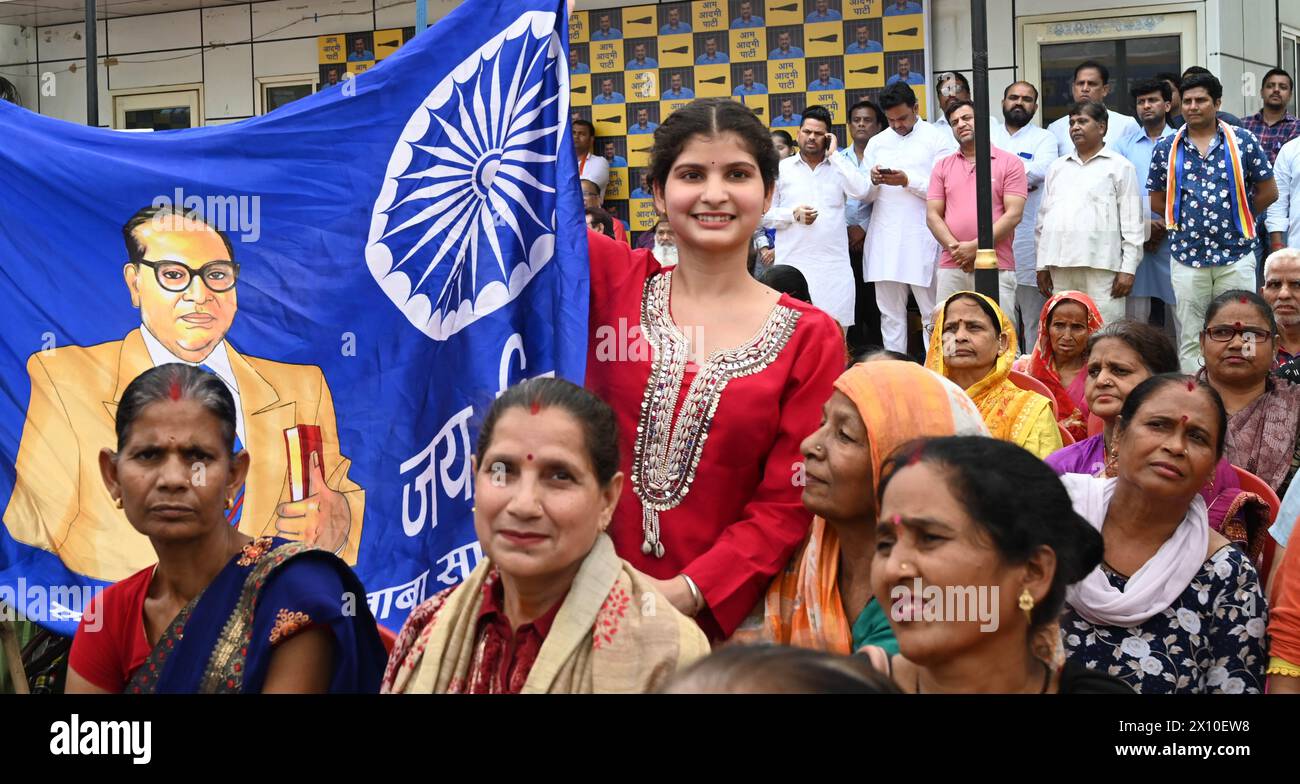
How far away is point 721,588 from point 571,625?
1.46ft

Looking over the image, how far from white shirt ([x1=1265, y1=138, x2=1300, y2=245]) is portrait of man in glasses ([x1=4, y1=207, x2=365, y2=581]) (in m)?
7.11

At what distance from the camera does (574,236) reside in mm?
3377

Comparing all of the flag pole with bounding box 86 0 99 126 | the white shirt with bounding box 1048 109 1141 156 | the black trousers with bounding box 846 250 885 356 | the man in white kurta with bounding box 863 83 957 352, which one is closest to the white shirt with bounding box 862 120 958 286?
the man in white kurta with bounding box 863 83 957 352

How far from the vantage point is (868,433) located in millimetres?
2666

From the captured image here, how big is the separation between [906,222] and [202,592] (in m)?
7.05

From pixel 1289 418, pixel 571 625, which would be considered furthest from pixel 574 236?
pixel 1289 418

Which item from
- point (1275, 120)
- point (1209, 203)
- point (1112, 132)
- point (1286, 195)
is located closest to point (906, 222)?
point (1112, 132)

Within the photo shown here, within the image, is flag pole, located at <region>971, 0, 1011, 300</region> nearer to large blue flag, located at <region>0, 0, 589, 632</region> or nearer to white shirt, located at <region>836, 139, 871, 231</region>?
white shirt, located at <region>836, 139, 871, 231</region>

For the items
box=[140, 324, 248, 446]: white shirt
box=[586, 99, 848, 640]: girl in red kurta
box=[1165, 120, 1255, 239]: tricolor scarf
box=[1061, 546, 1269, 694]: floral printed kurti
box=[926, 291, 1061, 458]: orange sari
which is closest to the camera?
box=[586, 99, 848, 640]: girl in red kurta

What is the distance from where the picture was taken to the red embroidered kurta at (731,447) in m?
2.84

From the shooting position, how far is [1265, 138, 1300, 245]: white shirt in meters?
8.77

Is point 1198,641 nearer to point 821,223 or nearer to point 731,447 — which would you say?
point 731,447
